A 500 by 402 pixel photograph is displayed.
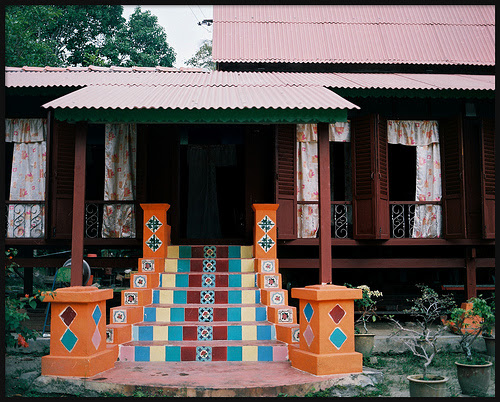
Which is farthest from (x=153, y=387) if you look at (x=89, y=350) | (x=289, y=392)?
Answer: (x=289, y=392)

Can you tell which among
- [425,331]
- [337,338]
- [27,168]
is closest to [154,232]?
[27,168]

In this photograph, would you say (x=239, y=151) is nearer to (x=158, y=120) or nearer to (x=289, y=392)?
(x=158, y=120)

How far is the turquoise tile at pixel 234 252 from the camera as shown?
8.77 meters

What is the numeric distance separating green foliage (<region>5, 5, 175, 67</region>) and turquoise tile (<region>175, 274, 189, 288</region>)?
464 inches

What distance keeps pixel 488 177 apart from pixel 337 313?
15.6 feet

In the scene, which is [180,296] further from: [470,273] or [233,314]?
[470,273]

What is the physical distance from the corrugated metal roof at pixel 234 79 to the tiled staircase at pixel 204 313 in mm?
2751

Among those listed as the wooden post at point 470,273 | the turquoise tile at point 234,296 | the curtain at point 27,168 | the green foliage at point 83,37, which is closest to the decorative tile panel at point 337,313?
the turquoise tile at point 234,296

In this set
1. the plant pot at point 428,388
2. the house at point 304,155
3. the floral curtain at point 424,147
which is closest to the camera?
the plant pot at point 428,388

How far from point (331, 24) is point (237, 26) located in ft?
6.66

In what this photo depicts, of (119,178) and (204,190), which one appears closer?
(119,178)

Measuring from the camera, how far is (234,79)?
365 inches

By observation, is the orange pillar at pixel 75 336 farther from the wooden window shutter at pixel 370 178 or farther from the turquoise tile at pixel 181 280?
the wooden window shutter at pixel 370 178

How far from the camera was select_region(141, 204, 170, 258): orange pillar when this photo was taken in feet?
27.6
